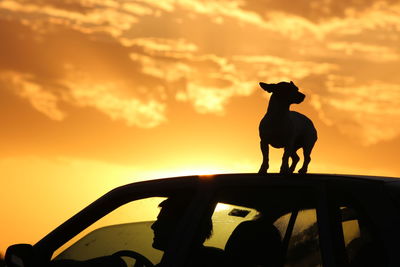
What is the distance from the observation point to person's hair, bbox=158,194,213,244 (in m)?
4.32

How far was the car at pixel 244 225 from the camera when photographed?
3924mm

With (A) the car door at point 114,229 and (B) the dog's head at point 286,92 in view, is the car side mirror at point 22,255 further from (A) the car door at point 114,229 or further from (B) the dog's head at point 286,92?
(B) the dog's head at point 286,92

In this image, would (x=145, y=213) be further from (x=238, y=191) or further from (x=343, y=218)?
(x=343, y=218)

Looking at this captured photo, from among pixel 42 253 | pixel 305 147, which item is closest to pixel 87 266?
pixel 42 253

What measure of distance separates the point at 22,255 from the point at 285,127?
3783 mm

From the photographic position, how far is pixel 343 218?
13.3 feet

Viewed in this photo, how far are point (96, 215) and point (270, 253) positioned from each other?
3.39 ft

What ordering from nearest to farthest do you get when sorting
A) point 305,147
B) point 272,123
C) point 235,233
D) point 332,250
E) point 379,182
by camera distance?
1. point 332,250
2. point 379,182
3. point 235,233
4. point 272,123
5. point 305,147

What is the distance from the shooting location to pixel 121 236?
14.9 feet

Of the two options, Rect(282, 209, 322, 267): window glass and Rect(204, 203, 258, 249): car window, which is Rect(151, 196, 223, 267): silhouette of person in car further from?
Rect(282, 209, 322, 267): window glass

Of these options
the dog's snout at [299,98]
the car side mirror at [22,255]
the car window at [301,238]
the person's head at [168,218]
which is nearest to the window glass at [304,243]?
the car window at [301,238]

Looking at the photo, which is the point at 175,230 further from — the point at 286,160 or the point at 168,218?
the point at 286,160

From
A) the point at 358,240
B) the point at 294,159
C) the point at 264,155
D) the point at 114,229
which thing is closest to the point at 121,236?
the point at 114,229

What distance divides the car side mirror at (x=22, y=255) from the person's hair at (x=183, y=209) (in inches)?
29.8
